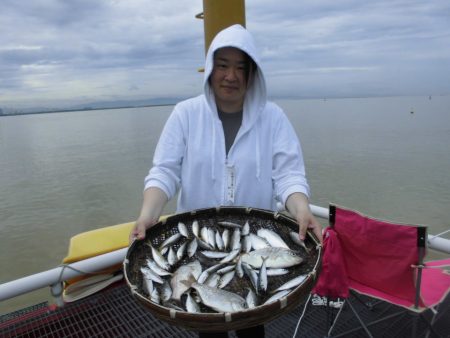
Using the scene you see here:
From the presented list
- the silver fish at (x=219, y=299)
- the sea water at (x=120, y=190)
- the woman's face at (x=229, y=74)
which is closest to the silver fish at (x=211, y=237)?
the silver fish at (x=219, y=299)

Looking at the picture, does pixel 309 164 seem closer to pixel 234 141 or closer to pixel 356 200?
pixel 356 200

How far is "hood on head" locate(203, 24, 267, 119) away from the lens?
7.06 feet

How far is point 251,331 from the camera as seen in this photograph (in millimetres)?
2061

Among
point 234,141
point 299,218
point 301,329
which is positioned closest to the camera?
point 299,218

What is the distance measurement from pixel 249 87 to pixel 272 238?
42.1 inches

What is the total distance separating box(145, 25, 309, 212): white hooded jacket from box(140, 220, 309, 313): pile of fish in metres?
0.23

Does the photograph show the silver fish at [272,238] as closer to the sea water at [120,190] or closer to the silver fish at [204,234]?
the silver fish at [204,234]

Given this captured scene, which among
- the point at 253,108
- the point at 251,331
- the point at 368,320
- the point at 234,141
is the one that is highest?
→ the point at 253,108

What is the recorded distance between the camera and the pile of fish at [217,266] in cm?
166

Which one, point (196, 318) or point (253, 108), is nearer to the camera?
Result: point (196, 318)

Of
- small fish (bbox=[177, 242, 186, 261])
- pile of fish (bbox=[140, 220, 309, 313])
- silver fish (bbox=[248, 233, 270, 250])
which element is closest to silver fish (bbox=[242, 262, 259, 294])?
pile of fish (bbox=[140, 220, 309, 313])

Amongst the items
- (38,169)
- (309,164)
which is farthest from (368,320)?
(38,169)

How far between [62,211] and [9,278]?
5.34m

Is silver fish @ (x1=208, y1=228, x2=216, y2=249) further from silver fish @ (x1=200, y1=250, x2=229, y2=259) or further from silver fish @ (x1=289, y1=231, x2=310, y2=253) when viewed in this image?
silver fish @ (x1=289, y1=231, x2=310, y2=253)
